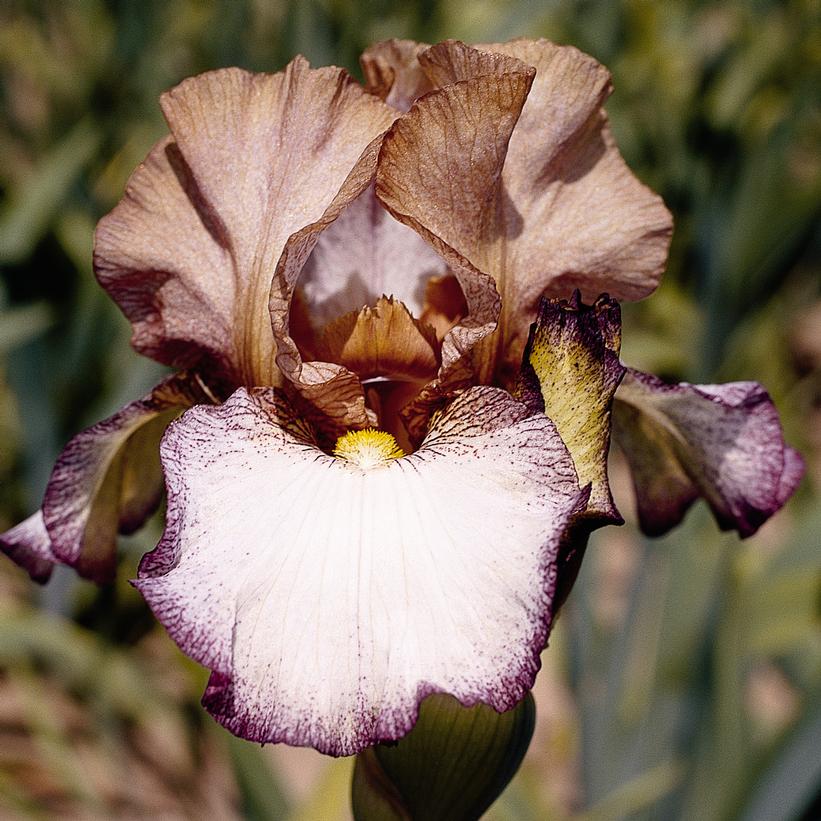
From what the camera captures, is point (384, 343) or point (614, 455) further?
point (614, 455)

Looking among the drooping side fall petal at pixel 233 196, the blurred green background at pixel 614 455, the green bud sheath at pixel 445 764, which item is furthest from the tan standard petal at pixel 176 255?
the blurred green background at pixel 614 455

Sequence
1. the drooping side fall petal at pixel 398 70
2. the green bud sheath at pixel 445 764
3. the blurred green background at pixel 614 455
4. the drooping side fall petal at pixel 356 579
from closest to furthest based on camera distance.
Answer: the drooping side fall petal at pixel 356 579, the green bud sheath at pixel 445 764, the drooping side fall petal at pixel 398 70, the blurred green background at pixel 614 455

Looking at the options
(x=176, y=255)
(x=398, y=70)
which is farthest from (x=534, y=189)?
(x=176, y=255)

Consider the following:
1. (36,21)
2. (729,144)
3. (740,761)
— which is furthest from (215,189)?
(36,21)

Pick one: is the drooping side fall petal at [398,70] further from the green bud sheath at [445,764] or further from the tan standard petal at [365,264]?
the green bud sheath at [445,764]

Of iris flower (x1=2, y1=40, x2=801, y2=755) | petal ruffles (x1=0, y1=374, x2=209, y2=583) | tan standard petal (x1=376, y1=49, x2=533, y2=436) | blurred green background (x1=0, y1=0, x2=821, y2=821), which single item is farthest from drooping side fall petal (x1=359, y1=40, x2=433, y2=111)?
blurred green background (x1=0, y1=0, x2=821, y2=821)

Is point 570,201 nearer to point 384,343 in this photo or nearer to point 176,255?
point 384,343
